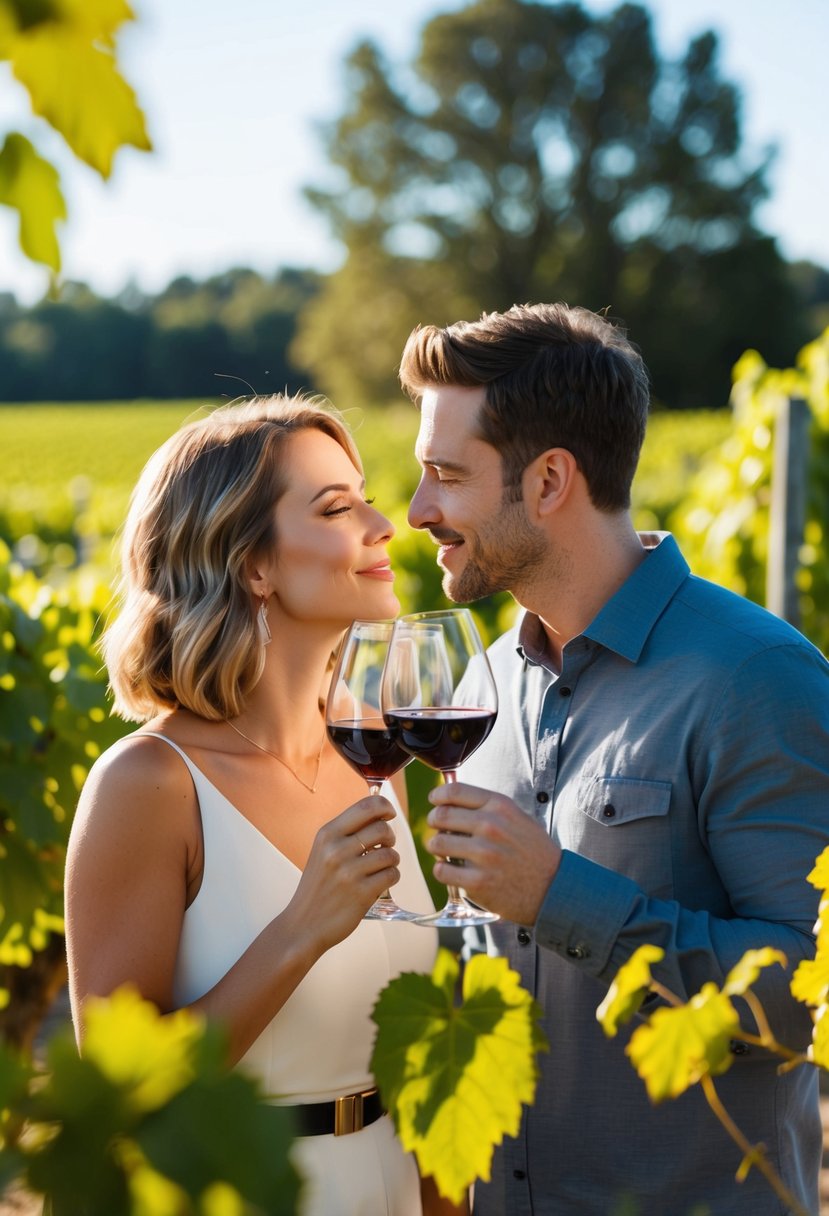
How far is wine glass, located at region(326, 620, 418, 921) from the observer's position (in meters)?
1.95

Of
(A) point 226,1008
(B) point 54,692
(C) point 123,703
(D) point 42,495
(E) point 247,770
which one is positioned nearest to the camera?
(A) point 226,1008

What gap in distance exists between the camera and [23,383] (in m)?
87.1

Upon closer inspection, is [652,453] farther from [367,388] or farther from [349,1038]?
[367,388]

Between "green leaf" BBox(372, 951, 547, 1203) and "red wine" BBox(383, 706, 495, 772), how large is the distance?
0.60 m

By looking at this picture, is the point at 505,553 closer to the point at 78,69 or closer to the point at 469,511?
the point at 469,511

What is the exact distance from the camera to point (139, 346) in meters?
91.2

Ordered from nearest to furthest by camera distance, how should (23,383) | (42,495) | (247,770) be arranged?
(247,770) < (42,495) < (23,383)

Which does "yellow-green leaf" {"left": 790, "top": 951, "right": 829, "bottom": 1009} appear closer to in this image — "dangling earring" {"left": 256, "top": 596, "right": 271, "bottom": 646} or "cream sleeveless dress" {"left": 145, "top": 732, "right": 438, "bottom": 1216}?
"cream sleeveless dress" {"left": 145, "top": 732, "right": 438, "bottom": 1216}

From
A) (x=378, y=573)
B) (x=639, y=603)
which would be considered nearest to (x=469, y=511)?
(x=378, y=573)

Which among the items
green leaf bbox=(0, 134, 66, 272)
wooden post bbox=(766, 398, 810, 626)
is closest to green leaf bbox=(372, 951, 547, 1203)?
green leaf bbox=(0, 134, 66, 272)

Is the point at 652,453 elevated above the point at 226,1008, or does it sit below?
above

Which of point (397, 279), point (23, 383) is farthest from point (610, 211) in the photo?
point (23, 383)

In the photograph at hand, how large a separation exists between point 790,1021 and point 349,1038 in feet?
2.41

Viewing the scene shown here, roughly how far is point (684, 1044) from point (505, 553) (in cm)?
151
